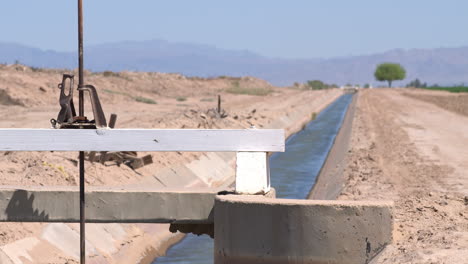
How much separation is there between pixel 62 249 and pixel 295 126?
35435mm

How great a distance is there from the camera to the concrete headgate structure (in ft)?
31.5

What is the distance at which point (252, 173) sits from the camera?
411 inches

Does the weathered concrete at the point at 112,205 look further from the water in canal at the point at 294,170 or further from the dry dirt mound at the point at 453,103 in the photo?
the dry dirt mound at the point at 453,103

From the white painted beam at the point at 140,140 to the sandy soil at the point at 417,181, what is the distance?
202cm

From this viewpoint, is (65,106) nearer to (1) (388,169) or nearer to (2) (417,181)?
(2) (417,181)

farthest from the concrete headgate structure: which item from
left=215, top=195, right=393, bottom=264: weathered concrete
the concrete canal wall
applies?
the concrete canal wall

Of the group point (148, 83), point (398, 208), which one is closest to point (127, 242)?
point (398, 208)

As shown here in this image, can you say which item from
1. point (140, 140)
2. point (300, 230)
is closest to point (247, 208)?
point (300, 230)

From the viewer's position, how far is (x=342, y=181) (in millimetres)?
20031

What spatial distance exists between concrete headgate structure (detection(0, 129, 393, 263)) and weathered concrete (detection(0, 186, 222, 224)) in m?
0.01

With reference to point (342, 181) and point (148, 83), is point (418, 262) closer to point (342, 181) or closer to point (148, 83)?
point (342, 181)

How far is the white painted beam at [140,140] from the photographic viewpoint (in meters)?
9.85

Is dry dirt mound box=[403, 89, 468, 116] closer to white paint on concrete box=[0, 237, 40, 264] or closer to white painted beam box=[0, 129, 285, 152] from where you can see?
white paint on concrete box=[0, 237, 40, 264]

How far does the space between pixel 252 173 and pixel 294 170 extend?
1719 cm
